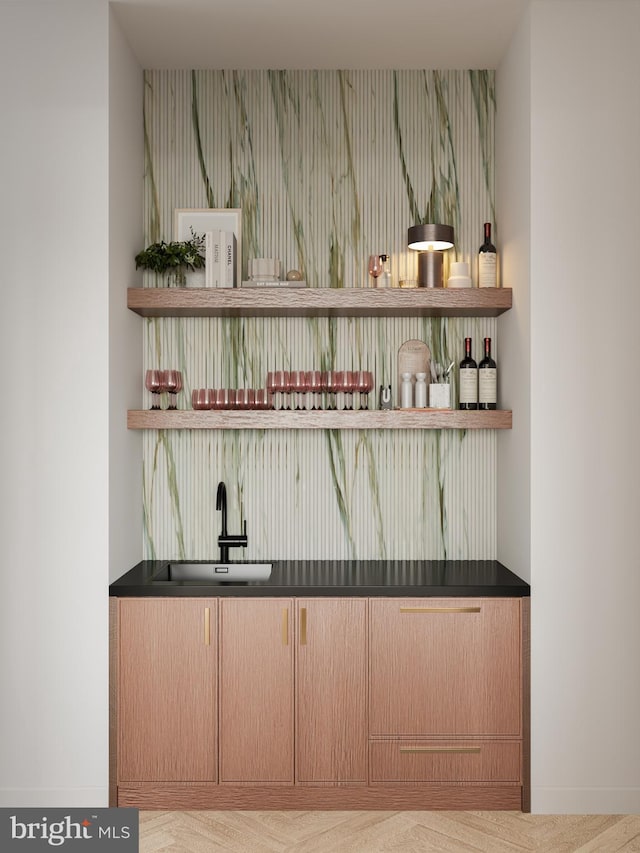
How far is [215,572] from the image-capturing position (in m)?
3.38

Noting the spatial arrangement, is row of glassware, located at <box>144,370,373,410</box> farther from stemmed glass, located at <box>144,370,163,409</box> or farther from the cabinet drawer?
the cabinet drawer

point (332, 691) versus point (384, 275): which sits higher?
point (384, 275)

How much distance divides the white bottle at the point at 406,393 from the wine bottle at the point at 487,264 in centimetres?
50

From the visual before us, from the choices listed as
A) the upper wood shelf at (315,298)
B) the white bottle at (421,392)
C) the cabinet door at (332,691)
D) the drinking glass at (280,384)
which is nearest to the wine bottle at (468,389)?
the white bottle at (421,392)

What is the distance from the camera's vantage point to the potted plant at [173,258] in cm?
329

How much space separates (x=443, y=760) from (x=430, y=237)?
2114 mm

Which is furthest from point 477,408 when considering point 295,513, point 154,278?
point 154,278

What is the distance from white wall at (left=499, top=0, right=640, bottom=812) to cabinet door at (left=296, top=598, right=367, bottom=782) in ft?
2.16

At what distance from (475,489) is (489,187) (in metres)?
1.36

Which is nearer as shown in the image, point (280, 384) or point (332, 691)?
point (332, 691)

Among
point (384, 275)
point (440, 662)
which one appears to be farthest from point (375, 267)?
point (440, 662)

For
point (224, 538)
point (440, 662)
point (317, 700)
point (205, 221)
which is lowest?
point (317, 700)

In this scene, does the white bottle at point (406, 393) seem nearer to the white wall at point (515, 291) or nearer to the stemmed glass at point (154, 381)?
the white wall at point (515, 291)

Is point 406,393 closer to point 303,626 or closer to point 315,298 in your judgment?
point 315,298
